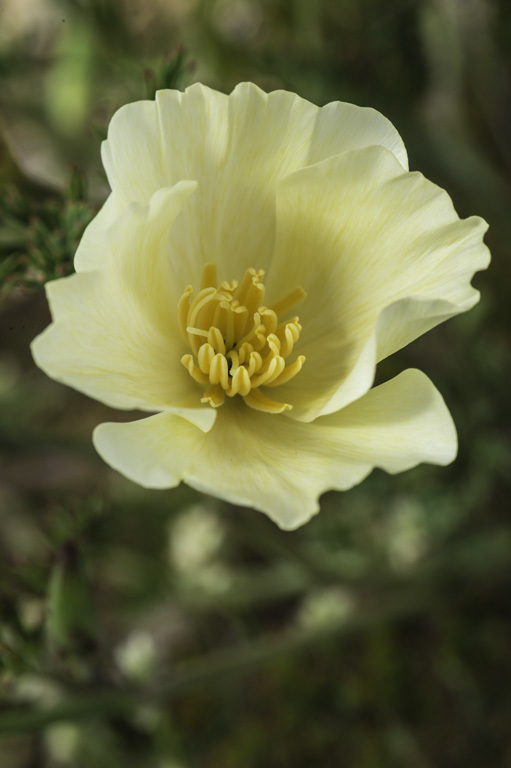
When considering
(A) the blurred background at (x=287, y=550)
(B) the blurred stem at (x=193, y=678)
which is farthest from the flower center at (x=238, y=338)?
(B) the blurred stem at (x=193, y=678)

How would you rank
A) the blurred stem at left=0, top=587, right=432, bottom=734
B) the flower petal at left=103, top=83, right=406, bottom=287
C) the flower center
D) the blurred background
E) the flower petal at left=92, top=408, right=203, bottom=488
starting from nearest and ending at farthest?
the flower petal at left=92, top=408, right=203, bottom=488 → the flower petal at left=103, top=83, right=406, bottom=287 → the flower center → the blurred stem at left=0, top=587, right=432, bottom=734 → the blurred background

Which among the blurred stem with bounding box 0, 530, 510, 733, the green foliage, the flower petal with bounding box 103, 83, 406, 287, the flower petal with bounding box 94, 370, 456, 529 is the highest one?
the flower petal with bounding box 103, 83, 406, 287

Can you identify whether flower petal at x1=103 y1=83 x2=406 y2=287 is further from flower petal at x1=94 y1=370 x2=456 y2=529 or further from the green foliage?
flower petal at x1=94 y1=370 x2=456 y2=529

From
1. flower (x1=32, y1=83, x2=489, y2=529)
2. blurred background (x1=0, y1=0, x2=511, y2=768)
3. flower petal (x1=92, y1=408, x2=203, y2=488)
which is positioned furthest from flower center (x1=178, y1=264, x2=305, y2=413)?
blurred background (x1=0, y1=0, x2=511, y2=768)

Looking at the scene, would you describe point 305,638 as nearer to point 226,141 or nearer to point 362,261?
point 362,261

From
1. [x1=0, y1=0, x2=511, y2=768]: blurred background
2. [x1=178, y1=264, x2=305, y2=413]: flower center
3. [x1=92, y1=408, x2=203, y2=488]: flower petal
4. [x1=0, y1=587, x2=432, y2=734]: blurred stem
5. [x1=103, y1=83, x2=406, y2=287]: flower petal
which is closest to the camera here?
[x1=92, y1=408, x2=203, y2=488]: flower petal

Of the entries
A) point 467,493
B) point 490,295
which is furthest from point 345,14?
point 467,493

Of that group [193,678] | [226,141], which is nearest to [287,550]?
[193,678]
